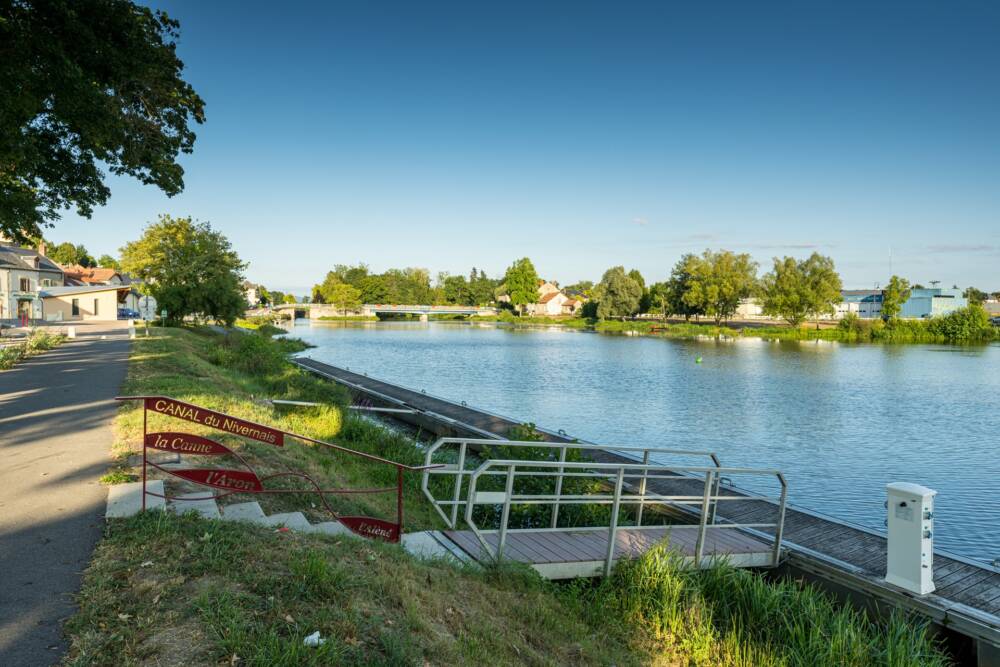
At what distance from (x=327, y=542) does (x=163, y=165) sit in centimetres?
1489

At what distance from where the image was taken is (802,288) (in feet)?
304

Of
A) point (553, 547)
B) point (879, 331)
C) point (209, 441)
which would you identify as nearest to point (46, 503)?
point (209, 441)

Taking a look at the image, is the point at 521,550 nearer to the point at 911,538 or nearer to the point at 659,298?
the point at 911,538

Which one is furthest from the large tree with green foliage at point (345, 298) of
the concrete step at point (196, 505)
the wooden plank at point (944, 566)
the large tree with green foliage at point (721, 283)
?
the wooden plank at point (944, 566)

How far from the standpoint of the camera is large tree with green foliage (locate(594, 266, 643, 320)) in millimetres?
115500

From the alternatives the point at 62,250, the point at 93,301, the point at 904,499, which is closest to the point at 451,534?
the point at 904,499

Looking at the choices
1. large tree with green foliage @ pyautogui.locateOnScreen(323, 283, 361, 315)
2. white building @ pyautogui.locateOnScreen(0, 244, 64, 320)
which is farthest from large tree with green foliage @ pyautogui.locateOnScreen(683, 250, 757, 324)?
white building @ pyautogui.locateOnScreen(0, 244, 64, 320)

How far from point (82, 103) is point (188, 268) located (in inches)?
1515

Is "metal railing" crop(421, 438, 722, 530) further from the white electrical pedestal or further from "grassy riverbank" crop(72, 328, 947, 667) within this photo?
the white electrical pedestal

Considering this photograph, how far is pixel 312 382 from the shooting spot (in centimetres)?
2153

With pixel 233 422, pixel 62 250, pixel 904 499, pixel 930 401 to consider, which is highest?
pixel 62 250

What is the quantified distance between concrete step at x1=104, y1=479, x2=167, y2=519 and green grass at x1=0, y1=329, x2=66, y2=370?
1586cm

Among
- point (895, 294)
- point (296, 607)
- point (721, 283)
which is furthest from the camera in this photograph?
point (721, 283)

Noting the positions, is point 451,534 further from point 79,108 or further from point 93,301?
point 93,301
